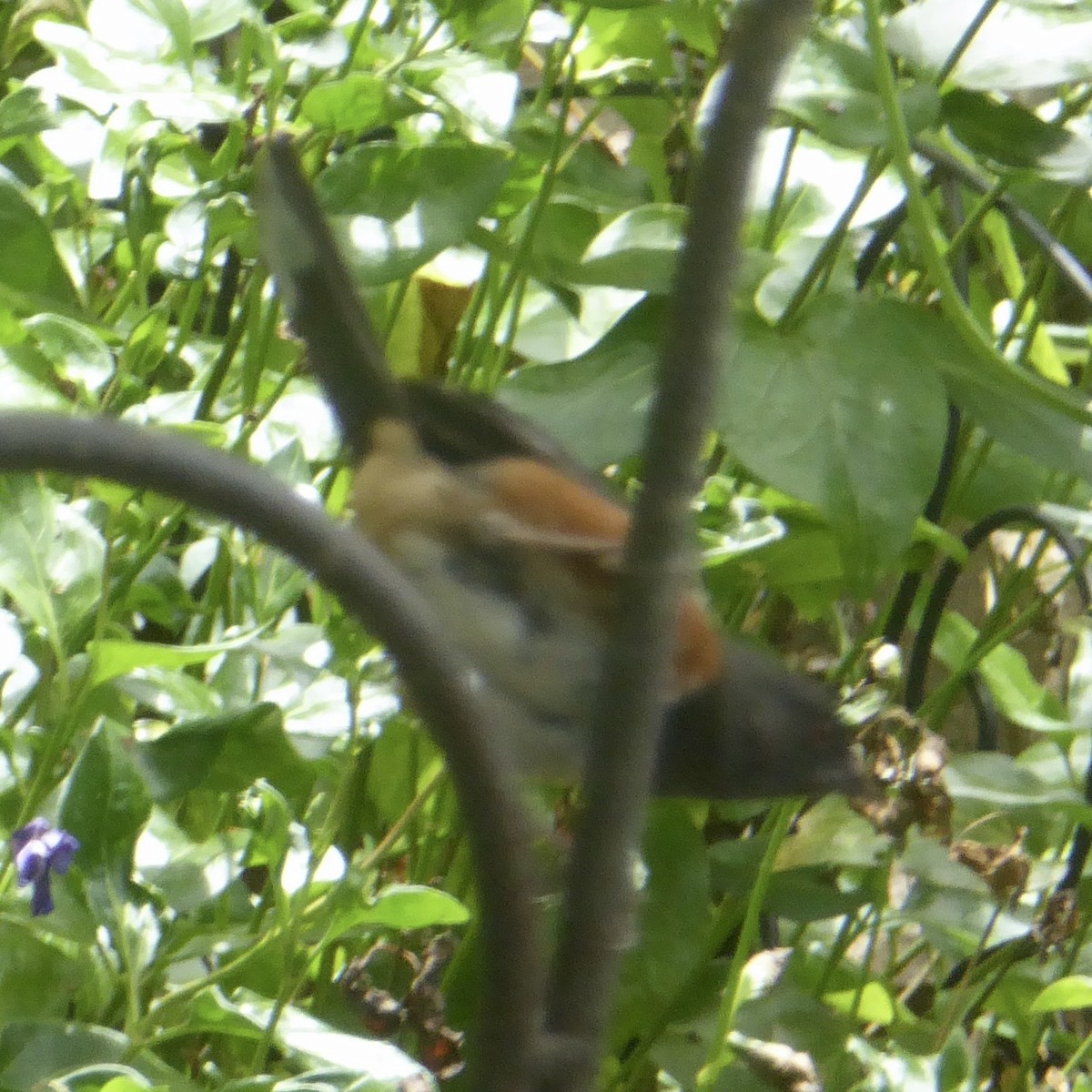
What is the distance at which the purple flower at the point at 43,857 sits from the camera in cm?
95

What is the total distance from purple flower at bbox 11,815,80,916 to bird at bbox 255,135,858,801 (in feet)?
1.33

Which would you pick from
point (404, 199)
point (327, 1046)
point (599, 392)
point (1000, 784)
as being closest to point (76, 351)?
point (404, 199)

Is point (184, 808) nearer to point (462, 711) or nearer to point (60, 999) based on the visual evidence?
point (60, 999)

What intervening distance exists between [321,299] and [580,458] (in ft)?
0.91

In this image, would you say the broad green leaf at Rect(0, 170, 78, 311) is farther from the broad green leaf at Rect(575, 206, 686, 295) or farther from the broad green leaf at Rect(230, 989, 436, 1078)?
the broad green leaf at Rect(230, 989, 436, 1078)

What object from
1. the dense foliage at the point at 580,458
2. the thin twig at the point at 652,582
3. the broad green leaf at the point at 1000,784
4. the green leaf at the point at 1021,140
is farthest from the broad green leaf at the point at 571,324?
the thin twig at the point at 652,582

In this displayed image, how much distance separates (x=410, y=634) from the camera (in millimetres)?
571

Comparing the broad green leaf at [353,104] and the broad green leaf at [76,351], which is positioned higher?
the broad green leaf at [353,104]

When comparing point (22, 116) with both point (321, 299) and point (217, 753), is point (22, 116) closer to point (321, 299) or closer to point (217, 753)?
point (321, 299)

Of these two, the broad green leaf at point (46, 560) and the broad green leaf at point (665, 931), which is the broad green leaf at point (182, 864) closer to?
the broad green leaf at point (46, 560)

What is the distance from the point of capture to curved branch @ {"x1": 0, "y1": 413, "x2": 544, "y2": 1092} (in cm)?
51

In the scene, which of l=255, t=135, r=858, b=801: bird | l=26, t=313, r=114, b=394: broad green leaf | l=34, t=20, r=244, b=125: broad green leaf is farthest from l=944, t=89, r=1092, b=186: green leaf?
l=26, t=313, r=114, b=394: broad green leaf

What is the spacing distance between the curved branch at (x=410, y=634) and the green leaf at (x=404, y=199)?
0.60 m

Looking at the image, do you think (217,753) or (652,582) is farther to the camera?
(217,753)
